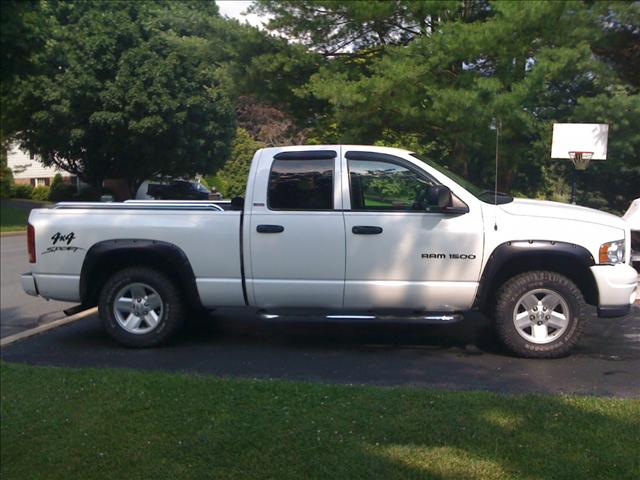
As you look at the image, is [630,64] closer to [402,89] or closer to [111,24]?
[402,89]

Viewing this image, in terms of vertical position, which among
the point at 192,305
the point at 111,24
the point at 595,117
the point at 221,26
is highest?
the point at 111,24

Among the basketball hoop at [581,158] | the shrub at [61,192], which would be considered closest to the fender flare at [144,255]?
the basketball hoop at [581,158]

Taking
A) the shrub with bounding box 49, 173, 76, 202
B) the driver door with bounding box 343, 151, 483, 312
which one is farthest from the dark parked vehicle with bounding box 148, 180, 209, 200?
the driver door with bounding box 343, 151, 483, 312

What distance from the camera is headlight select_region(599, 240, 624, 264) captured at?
6.39 m

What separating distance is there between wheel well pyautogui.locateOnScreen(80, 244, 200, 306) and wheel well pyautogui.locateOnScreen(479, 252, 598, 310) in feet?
9.05

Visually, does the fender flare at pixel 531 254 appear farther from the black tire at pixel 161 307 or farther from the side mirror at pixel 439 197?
the black tire at pixel 161 307

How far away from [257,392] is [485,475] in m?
1.99

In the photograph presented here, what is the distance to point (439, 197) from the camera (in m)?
6.39

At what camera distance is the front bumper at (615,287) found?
6371 millimetres

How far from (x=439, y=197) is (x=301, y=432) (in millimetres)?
2637

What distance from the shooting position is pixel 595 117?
35.0 feet

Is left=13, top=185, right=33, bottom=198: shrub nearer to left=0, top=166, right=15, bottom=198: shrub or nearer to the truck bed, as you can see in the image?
left=0, top=166, right=15, bottom=198: shrub

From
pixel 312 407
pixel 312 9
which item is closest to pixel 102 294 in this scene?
pixel 312 407

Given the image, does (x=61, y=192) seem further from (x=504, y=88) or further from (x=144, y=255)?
(x=144, y=255)
